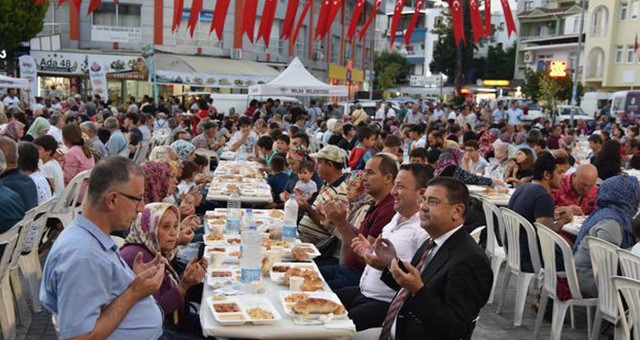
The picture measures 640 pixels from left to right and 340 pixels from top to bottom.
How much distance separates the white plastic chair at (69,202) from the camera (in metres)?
7.02

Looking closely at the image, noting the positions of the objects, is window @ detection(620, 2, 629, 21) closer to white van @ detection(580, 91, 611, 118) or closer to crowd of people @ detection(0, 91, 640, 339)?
white van @ detection(580, 91, 611, 118)

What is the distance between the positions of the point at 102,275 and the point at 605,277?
378 centimetres

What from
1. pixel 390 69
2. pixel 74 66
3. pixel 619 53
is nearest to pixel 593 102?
pixel 619 53

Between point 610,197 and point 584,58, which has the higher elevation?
point 584,58

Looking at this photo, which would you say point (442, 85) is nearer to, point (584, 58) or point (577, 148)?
point (584, 58)

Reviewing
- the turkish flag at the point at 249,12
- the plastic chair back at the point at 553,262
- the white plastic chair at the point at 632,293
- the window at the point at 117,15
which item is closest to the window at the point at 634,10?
the window at the point at 117,15

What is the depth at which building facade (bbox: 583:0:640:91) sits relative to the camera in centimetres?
4297

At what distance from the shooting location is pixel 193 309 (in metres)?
4.42

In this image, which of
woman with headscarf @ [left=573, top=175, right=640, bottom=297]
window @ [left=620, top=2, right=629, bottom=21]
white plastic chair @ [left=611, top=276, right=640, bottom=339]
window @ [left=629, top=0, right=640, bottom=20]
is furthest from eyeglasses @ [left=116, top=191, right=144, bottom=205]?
window @ [left=620, top=2, right=629, bottom=21]

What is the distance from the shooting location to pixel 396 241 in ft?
13.8

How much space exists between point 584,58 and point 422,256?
4765 centimetres

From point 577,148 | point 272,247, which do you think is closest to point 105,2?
Result: point 577,148

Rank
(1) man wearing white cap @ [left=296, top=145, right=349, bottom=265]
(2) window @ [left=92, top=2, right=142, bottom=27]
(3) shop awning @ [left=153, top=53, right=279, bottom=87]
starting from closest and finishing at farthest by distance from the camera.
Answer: (1) man wearing white cap @ [left=296, top=145, right=349, bottom=265], (3) shop awning @ [left=153, top=53, right=279, bottom=87], (2) window @ [left=92, top=2, right=142, bottom=27]

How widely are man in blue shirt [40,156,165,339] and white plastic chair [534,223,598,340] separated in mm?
3480
